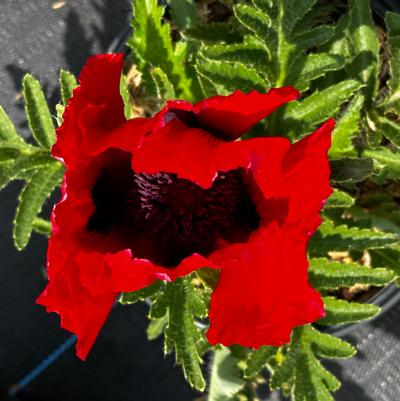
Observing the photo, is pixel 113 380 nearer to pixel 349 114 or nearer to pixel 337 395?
pixel 337 395

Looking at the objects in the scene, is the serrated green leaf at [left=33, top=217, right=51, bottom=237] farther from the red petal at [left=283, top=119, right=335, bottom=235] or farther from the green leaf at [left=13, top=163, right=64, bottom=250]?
the red petal at [left=283, top=119, right=335, bottom=235]

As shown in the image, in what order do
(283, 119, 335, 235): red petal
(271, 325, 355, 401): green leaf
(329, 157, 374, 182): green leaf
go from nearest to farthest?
1. (283, 119, 335, 235): red petal
2. (329, 157, 374, 182): green leaf
3. (271, 325, 355, 401): green leaf

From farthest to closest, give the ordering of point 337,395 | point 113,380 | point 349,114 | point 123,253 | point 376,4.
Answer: point 113,380 → point 337,395 → point 376,4 → point 349,114 → point 123,253

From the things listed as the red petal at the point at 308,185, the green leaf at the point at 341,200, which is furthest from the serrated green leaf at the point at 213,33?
the red petal at the point at 308,185

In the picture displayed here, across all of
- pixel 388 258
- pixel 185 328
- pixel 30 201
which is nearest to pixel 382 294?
pixel 388 258

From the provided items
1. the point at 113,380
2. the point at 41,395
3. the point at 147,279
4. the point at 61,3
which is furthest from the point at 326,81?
the point at 41,395

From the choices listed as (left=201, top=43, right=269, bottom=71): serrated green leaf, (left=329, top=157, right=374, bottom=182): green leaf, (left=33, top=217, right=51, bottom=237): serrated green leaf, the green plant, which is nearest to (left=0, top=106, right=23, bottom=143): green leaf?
the green plant
